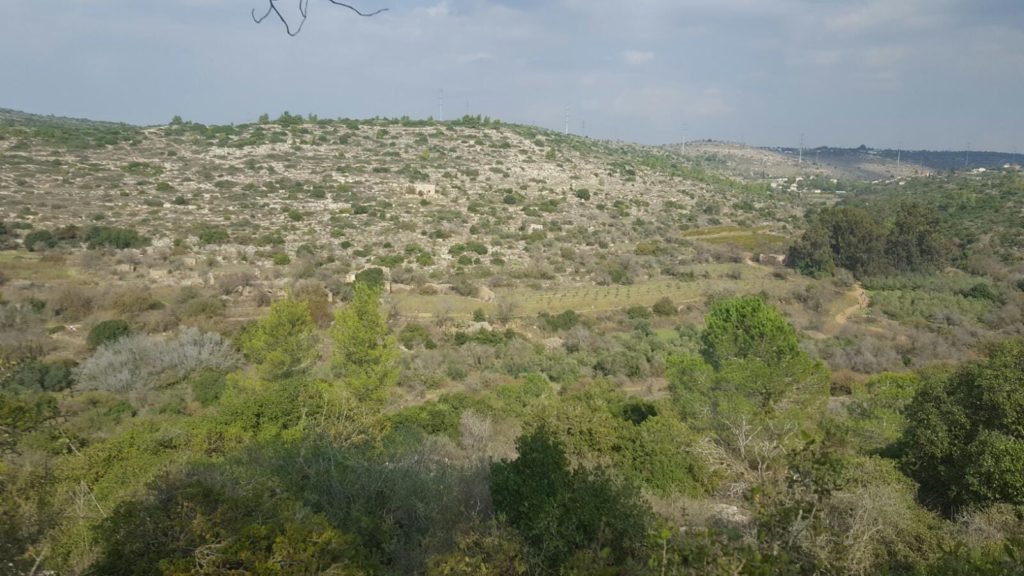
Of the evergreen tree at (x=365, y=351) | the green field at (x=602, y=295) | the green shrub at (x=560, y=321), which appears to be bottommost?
the green shrub at (x=560, y=321)

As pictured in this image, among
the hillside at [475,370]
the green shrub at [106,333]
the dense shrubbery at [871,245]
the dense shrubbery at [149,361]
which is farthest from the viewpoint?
the dense shrubbery at [871,245]

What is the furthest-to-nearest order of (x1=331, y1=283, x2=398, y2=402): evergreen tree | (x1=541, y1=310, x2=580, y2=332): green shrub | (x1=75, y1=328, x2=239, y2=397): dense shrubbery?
1. (x1=541, y1=310, x2=580, y2=332): green shrub
2. (x1=75, y1=328, x2=239, y2=397): dense shrubbery
3. (x1=331, y1=283, x2=398, y2=402): evergreen tree

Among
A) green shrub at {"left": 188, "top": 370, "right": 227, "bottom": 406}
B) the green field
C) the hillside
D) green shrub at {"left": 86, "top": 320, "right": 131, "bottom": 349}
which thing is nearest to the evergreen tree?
the hillside

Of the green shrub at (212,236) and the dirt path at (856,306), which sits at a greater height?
the green shrub at (212,236)

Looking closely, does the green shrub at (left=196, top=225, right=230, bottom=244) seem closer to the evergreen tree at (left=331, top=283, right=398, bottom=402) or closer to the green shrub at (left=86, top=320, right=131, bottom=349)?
the green shrub at (left=86, top=320, right=131, bottom=349)

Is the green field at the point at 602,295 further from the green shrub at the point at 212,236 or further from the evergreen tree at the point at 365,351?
the green shrub at the point at 212,236

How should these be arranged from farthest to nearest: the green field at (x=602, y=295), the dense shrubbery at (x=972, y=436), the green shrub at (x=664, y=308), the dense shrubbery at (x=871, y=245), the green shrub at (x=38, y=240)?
the dense shrubbery at (x=871, y=245)
the green shrub at (x=664, y=308)
the green shrub at (x=38, y=240)
the green field at (x=602, y=295)
the dense shrubbery at (x=972, y=436)

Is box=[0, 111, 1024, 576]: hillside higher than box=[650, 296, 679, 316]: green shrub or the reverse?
higher

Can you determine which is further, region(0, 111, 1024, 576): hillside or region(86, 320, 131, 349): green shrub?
region(86, 320, 131, 349): green shrub

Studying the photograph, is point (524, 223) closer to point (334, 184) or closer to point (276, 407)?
point (334, 184)

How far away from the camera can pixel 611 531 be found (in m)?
5.79

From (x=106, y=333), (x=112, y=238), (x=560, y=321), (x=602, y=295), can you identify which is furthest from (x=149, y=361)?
(x=602, y=295)

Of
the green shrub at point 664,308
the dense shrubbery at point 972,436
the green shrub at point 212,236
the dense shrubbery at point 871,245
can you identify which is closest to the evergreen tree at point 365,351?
the dense shrubbery at point 972,436

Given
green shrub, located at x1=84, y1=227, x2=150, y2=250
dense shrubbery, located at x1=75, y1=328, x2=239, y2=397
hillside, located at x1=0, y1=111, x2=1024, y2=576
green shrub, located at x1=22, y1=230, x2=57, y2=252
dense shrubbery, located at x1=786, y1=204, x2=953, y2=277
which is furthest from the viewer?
dense shrubbery, located at x1=786, y1=204, x2=953, y2=277
